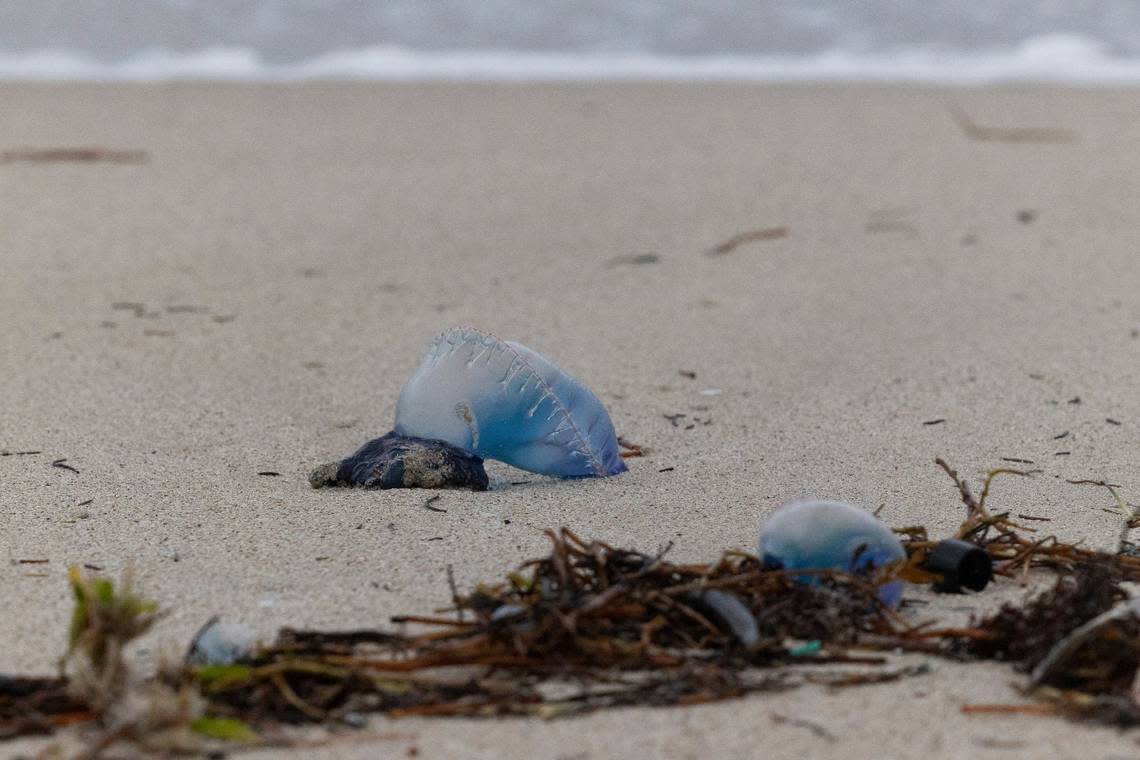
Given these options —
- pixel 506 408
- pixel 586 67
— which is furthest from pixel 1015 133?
pixel 506 408

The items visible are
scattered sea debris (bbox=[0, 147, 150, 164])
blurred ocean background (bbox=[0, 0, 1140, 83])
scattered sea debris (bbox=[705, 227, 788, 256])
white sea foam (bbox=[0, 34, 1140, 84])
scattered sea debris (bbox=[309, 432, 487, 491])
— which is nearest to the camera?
scattered sea debris (bbox=[309, 432, 487, 491])

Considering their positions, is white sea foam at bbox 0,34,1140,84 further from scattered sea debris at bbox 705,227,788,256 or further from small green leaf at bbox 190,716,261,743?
small green leaf at bbox 190,716,261,743

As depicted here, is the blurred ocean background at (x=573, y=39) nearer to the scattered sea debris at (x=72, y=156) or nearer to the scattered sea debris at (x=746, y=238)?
the scattered sea debris at (x=72, y=156)

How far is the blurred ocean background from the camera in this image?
700cm

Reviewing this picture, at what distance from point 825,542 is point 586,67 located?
5.50m

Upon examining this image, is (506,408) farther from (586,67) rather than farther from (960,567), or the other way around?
(586,67)

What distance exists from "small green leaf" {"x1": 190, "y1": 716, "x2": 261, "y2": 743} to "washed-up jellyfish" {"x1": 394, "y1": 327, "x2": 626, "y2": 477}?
97 cm

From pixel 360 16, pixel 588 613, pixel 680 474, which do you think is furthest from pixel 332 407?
pixel 360 16

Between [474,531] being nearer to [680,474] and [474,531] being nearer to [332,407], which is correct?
[680,474]

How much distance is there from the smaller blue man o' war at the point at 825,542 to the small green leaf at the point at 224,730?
703 millimetres

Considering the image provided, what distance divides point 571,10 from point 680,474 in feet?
19.1

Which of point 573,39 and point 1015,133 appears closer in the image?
point 1015,133

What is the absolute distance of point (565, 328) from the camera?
3576 mm

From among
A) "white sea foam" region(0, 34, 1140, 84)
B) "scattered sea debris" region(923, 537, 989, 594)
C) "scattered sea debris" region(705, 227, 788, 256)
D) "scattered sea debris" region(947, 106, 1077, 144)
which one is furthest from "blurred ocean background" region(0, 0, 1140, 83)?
"scattered sea debris" region(923, 537, 989, 594)
